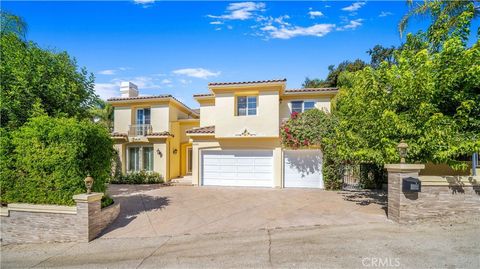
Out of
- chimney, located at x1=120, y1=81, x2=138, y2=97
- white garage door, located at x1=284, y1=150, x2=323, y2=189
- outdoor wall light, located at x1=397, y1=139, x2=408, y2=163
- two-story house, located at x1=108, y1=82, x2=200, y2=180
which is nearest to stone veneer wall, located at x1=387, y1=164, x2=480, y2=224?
outdoor wall light, located at x1=397, y1=139, x2=408, y2=163

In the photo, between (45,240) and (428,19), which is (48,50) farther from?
(428,19)

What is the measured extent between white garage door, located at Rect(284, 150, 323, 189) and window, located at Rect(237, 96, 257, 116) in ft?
10.9

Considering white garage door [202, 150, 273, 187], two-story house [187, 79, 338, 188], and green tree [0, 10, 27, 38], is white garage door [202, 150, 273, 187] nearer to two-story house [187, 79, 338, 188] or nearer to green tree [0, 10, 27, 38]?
two-story house [187, 79, 338, 188]

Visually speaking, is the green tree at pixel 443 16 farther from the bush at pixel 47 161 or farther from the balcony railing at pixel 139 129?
the balcony railing at pixel 139 129

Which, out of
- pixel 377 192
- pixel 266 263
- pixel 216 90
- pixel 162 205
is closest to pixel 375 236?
pixel 266 263

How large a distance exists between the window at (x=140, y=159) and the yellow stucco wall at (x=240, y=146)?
4.48m

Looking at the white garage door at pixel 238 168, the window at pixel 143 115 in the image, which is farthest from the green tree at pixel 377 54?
the window at pixel 143 115

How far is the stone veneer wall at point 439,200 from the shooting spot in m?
7.37

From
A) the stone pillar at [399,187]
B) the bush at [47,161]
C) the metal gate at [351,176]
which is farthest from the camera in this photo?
the metal gate at [351,176]

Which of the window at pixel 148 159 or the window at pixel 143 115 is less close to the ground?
the window at pixel 143 115

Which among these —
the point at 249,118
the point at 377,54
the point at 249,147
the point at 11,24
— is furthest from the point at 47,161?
the point at 377,54

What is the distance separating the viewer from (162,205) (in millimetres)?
10898

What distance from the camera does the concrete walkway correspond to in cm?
538

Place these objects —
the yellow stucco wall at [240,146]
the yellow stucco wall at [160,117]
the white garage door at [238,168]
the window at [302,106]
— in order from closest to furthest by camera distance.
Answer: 1. the yellow stucco wall at [240,146]
2. the white garage door at [238,168]
3. the window at [302,106]
4. the yellow stucco wall at [160,117]
